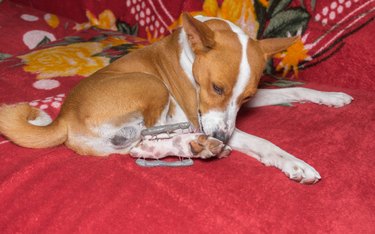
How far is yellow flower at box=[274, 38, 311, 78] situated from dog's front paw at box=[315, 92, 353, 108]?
39cm

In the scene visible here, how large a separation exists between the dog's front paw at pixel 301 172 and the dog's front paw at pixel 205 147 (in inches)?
11.3

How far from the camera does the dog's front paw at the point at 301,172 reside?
1.71m

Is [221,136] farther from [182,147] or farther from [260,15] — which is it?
[260,15]

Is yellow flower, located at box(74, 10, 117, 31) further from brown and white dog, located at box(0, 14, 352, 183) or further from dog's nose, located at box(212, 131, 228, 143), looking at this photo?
dog's nose, located at box(212, 131, 228, 143)

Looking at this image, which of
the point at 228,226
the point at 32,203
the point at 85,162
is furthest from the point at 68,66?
the point at 228,226

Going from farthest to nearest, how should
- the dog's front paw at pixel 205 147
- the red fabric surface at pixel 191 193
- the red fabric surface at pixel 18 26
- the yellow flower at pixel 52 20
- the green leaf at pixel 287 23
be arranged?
the yellow flower at pixel 52 20
the red fabric surface at pixel 18 26
the green leaf at pixel 287 23
the dog's front paw at pixel 205 147
the red fabric surface at pixel 191 193

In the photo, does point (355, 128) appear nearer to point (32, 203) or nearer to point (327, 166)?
point (327, 166)

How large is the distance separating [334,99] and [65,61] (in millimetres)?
1743

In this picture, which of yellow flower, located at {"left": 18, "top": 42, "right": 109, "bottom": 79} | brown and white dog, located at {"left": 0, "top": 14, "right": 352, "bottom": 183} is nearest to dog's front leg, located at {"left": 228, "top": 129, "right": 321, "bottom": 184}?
brown and white dog, located at {"left": 0, "top": 14, "right": 352, "bottom": 183}

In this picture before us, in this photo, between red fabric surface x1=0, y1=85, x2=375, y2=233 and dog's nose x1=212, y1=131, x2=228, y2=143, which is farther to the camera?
dog's nose x1=212, y1=131, x2=228, y2=143

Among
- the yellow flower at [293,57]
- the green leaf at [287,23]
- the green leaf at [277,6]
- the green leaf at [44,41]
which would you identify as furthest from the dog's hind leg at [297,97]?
the green leaf at [44,41]

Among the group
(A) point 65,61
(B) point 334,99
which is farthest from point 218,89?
(A) point 65,61

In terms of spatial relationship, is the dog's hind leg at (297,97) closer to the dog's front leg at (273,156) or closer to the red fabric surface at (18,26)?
the dog's front leg at (273,156)

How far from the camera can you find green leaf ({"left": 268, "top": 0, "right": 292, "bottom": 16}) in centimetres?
267
